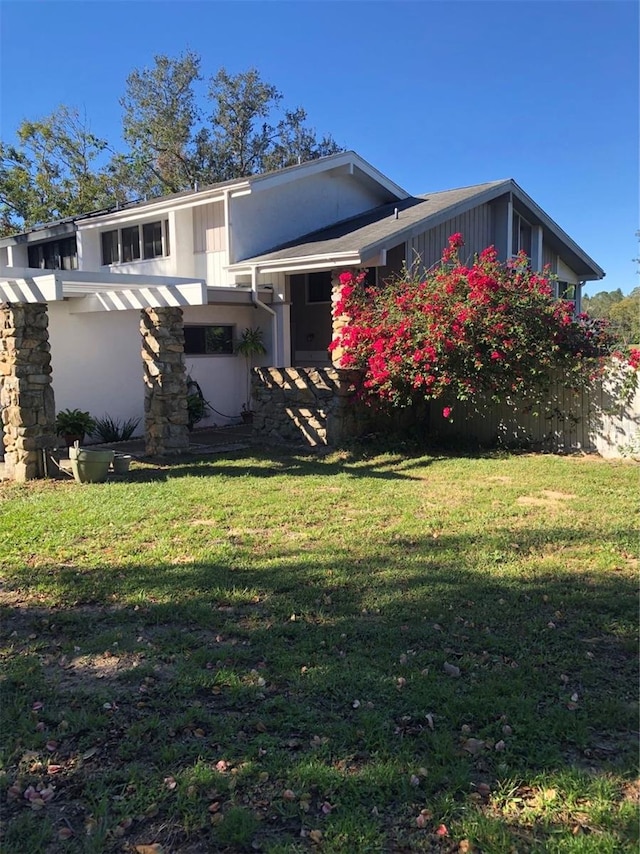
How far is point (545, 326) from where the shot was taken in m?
9.55

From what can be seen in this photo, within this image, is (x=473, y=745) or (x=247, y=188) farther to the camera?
(x=247, y=188)

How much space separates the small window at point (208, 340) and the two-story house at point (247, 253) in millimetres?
26

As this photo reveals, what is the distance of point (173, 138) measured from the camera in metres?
30.5

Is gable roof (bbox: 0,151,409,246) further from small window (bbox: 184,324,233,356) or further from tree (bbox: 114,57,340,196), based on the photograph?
tree (bbox: 114,57,340,196)

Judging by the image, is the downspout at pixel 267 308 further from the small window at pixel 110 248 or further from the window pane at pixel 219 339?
the small window at pixel 110 248

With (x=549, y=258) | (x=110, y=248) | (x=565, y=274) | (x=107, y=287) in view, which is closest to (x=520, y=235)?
(x=549, y=258)

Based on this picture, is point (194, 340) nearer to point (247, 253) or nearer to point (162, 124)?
point (247, 253)

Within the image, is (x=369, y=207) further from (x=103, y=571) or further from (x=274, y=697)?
(x=274, y=697)

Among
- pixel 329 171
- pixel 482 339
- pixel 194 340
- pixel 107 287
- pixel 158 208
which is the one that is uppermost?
pixel 329 171

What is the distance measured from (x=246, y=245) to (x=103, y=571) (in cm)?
1045

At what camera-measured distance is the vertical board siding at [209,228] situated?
14.3 metres

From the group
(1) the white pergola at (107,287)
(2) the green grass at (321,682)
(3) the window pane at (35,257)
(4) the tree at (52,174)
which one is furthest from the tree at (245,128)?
(2) the green grass at (321,682)

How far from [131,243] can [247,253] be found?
386cm

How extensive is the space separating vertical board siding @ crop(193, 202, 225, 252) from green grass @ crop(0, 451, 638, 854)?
9316 millimetres
